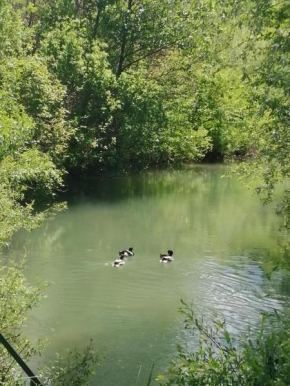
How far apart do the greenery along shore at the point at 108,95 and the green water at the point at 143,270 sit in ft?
4.68

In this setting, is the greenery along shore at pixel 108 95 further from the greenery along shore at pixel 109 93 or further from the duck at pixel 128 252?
the duck at pixel 128 252

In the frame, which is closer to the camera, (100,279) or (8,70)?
(100,279)

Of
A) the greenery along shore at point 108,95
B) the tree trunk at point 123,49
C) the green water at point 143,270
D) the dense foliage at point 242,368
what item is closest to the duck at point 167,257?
the green water at point 143,270

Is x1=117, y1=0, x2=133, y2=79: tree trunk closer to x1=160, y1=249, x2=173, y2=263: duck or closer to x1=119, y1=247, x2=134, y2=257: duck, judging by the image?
x1=119, y1=247, x2=134, y2=257: duck

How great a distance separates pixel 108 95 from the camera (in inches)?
934

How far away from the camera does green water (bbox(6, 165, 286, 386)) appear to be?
9469 millimetres

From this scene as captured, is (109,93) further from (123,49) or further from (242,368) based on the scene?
(242,368)

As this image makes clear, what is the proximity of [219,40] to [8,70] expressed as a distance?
408 inches

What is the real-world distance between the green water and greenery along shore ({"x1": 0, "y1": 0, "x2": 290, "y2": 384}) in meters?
1.43

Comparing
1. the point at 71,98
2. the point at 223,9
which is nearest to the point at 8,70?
the point at 71,98

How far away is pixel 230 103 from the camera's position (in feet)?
104

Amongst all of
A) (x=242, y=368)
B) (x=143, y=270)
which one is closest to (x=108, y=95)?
(x=143, y=270)

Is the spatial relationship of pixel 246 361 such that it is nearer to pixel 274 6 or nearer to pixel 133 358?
pixel 274 6

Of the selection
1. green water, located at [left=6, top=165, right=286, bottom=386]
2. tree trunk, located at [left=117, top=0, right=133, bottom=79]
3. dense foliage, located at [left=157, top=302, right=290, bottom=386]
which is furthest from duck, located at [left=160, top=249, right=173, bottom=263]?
tree trunk, located at [left=117, top=0, right=133, bottom=79]
